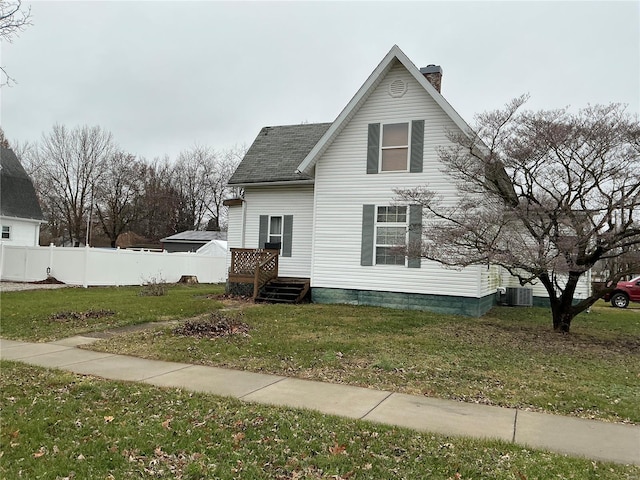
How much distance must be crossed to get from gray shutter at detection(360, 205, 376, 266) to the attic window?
344 cm

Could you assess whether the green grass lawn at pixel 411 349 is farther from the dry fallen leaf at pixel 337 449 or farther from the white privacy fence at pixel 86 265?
the white privacy fence at pixel 86 265

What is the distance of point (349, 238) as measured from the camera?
14547mm

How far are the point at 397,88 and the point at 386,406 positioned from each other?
433 inches

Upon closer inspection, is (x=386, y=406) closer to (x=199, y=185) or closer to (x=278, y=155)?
(x=278, y=155)

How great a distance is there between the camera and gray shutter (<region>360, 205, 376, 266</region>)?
46.5 feet

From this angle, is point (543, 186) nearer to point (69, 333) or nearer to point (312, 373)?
point (312, 373)

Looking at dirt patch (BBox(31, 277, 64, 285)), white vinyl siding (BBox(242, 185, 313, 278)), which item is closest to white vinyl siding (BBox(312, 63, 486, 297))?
white vinyl siding (BBox(242, 185, 313, 278))

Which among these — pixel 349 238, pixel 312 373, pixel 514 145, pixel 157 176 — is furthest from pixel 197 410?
pixel 157 176

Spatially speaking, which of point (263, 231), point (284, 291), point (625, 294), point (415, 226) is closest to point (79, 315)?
point (284, 291)

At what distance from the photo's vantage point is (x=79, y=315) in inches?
439

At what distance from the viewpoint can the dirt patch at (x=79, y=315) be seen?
1082 centimetres

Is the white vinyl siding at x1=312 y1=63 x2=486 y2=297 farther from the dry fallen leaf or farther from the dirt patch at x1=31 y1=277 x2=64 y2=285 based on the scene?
the dirt patch at x1=31 y1=277 x2=64 y2=285

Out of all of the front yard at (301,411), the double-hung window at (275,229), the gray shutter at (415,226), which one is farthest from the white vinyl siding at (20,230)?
the gray shutter at (415,226)

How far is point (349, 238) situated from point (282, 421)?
10226mm
